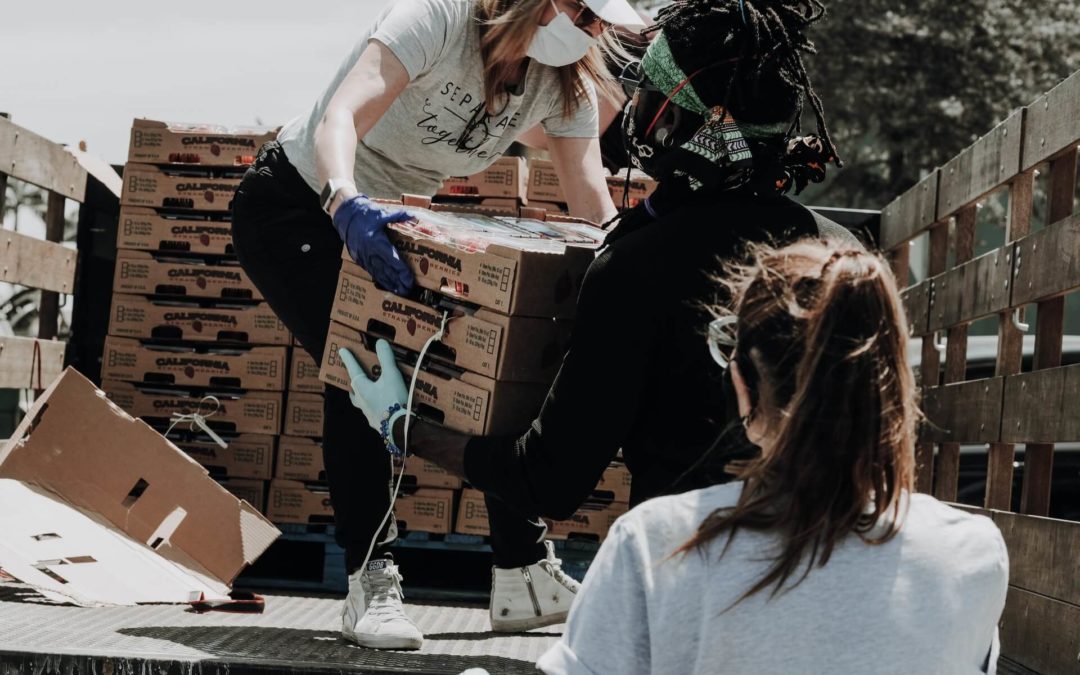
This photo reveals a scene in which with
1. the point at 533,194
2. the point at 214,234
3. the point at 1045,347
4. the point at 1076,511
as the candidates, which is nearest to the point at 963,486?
the point at 1076,511

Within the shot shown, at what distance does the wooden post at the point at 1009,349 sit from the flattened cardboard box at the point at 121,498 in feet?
→ 6.60

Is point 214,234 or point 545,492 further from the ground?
point 214,234

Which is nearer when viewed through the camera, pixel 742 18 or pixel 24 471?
pixel 742 18

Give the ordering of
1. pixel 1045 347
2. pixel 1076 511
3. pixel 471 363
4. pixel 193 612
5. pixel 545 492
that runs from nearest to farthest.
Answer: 1. pixel 545 492
2. pixel 471 363
3. pixel 1045 347
4. pixel 193 612
5. pixel 1076 511

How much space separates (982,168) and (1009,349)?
59cm

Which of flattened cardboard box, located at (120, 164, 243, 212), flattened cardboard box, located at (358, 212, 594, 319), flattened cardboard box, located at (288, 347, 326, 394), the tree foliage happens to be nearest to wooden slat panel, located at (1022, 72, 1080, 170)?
flattened cardboard box, located at (358, 212, 594, 319)

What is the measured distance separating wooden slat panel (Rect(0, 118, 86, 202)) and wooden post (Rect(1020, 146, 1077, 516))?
3162 mm

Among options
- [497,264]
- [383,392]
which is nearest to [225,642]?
[383,392]

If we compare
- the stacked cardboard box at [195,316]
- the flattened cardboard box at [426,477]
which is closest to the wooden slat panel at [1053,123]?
the flattened cardboard box at [426,477]

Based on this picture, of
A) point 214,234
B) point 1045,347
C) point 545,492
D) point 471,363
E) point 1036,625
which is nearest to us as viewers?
point 545,492

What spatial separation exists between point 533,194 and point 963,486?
223cm

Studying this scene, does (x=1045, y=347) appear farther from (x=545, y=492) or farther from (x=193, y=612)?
(x=193, y=612)

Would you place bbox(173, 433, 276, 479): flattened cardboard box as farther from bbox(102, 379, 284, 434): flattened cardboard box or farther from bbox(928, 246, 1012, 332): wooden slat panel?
bbox(928, 246, 1012, 332): wooden slat panel

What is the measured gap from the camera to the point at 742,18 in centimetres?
232
